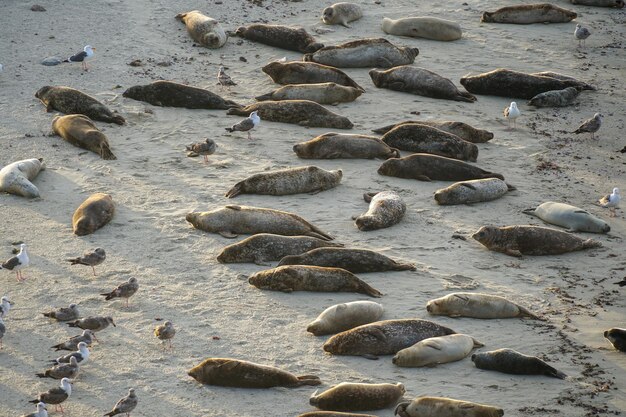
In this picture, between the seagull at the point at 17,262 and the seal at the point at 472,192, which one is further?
the seal at the point at 472,192

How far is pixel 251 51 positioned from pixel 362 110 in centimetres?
392

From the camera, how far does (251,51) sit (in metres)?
21.8

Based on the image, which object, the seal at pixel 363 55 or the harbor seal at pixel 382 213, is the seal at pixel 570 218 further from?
the seal at pixel 363 55

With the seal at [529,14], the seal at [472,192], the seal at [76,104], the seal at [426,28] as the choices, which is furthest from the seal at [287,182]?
the seal at [529,14]

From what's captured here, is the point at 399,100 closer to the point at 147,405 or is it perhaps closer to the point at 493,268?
the point at 493,268

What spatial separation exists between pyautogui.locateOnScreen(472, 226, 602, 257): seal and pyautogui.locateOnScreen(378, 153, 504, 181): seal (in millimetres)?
2326

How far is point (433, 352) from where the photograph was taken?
1080cm

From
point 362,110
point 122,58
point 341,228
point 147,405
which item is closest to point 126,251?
point 341,228

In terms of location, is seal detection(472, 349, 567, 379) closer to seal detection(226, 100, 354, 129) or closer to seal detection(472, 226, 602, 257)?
seal detection(472, 226, 602, 257)

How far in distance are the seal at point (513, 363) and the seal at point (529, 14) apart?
47.3 feet

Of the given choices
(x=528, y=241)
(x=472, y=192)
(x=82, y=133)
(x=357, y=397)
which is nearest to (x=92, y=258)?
(x=357, y=397)

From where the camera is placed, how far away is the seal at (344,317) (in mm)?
11359

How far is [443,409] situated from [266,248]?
415cm

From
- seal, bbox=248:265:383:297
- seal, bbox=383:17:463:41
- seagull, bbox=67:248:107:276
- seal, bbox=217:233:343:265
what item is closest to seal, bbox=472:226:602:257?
seal, bbox=217:233:343:265
